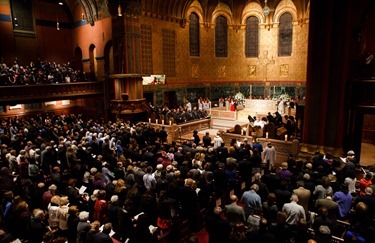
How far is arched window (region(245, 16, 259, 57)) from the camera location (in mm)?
28375

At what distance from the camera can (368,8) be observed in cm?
1062

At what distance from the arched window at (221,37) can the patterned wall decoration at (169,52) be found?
6143 mm

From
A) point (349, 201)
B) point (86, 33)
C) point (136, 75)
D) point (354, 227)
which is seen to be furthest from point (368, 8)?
point (86, 33)

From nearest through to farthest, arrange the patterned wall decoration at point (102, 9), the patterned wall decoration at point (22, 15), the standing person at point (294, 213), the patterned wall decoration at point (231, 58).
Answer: the standing person at point (294, 213), the patterned wall decoration at point (102, 9), the patterned wall decoration at point (22, 15), the patterned wall decoration at point (231, 58)

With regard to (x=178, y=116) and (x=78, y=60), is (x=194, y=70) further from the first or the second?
(x=78, y=60)

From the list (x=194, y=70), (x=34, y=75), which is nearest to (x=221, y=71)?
(x=194, y=70)

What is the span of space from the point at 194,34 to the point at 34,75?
1501cm

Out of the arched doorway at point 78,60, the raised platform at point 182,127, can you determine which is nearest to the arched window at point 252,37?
the raised platform at point 182,127

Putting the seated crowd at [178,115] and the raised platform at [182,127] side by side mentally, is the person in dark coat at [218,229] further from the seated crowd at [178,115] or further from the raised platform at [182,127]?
the seated crowd at [178,115]

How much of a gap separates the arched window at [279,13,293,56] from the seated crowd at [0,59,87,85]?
64.0 feet

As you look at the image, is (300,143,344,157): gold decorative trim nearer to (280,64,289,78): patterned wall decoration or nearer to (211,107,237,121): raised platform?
(211,107,237,121): raised platform

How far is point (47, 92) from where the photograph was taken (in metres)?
19.1

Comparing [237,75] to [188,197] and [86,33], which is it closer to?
[86,33]

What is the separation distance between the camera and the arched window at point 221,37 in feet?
93.9
